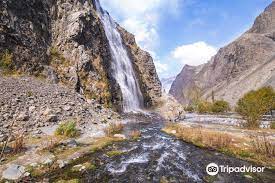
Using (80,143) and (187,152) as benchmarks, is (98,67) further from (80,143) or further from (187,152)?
(187,152)

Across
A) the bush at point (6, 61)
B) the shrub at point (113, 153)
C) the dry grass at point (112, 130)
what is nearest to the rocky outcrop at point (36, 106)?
the bush at point (6, 61)

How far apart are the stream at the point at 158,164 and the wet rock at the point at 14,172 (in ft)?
5.63

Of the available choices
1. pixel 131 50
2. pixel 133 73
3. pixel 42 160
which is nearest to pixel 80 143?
pixel 42 160

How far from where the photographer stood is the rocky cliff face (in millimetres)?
38688

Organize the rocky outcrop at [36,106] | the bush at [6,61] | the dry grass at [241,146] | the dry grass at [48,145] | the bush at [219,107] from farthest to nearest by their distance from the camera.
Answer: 1. the bush at [219,107]
2. the bush at [6,61]
3. the rocky outcrop at [36,106]
4. the dry grass at [48,145]
5. the dry grass at [241,146]

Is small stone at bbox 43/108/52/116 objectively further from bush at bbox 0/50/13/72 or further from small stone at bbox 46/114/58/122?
bush at bbox 0/50/13/72

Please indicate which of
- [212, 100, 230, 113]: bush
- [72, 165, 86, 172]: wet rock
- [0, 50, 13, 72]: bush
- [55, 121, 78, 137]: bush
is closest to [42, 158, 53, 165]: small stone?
[72, 165, 86, 172]: wet rock

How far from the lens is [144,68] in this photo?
257ft

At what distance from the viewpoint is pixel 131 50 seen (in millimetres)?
79188

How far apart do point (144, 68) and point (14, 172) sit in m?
66.7

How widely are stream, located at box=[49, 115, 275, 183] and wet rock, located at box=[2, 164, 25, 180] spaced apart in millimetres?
1717

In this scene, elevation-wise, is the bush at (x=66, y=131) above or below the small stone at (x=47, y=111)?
below

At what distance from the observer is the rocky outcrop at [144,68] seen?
71625mm

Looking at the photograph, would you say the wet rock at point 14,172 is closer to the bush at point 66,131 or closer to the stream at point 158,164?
the stream at point 158,164
